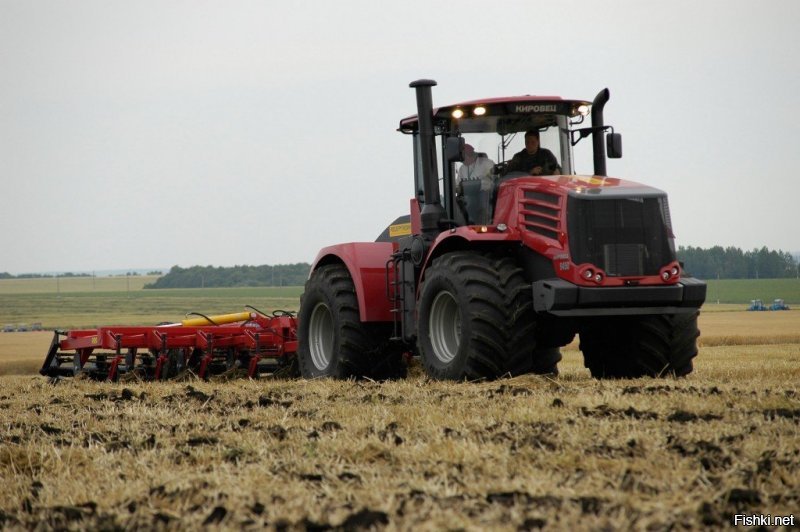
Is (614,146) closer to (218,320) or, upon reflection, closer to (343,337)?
(343,337)

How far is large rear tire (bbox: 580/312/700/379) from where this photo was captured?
468 inches

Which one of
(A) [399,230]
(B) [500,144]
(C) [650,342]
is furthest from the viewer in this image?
→ (A) [399,230]

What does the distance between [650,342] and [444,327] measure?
6.84 ft

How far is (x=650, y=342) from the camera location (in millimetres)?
11906

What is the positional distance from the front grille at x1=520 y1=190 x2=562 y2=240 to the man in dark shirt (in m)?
0.63

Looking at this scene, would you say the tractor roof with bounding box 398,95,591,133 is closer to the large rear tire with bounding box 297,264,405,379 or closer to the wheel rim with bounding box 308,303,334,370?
the large rear tire with bounding box 297,264,405,379

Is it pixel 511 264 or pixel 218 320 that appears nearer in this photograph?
pixel 511 264

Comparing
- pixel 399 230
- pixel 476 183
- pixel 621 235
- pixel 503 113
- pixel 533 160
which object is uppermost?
pixel 503 113

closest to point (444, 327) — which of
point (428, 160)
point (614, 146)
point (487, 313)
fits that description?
point (487, 313)

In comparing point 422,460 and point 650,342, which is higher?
point 650,342

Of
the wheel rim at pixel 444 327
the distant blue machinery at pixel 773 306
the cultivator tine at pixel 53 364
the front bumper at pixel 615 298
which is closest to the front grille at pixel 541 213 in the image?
the front bumper at pixel 615 298

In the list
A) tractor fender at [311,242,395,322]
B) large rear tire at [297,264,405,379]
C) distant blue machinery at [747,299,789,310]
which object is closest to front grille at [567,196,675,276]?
tractor fender at [311,242,395,322]

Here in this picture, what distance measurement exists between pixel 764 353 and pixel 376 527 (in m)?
22.1

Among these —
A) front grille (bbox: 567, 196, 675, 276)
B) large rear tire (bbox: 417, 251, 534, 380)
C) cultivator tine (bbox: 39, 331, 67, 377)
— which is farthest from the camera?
cultivator tine (bbox: 39, 331, 67, 377)
